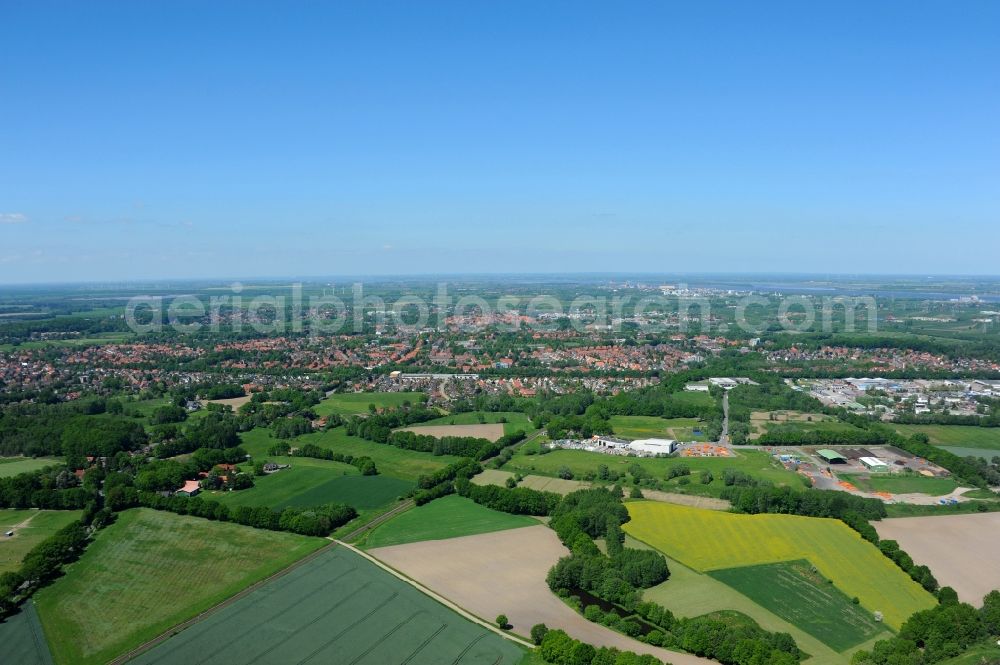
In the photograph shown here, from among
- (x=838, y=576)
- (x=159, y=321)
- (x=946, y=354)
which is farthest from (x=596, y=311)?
(x=838, y=576)

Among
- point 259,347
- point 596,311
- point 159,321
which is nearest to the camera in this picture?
point 259,347

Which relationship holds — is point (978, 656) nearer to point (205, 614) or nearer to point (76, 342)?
point (205, 614)

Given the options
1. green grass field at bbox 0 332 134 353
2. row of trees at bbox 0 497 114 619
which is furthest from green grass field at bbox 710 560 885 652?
green grass field at bbox 0 332 134 353

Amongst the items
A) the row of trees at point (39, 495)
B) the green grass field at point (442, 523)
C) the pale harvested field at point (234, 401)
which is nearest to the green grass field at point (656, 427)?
the green grass field at point (442, 523)

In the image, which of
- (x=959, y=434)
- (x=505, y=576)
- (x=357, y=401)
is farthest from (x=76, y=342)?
(x=959, y=434)

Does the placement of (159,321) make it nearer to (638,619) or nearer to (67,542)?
(67,542)

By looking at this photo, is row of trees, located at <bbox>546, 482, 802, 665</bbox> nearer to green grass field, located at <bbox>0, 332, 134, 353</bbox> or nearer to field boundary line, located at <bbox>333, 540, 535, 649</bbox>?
field boundary line, located at <bbox>333, 540, 535, 649</bbox>
